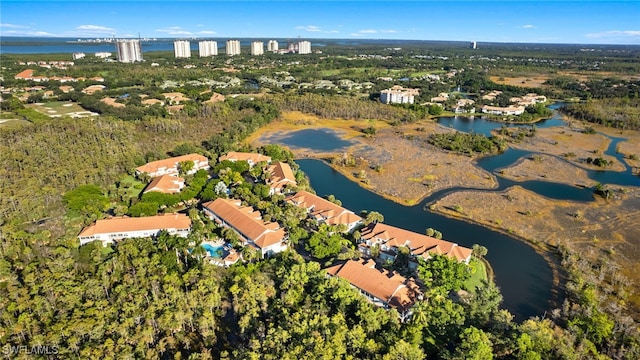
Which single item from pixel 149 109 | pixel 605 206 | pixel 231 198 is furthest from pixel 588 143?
pixel 149 109

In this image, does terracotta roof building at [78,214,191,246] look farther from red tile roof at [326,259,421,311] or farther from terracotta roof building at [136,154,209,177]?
red tile roof at [326,259,421,311]

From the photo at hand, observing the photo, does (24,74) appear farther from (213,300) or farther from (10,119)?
(213,300)

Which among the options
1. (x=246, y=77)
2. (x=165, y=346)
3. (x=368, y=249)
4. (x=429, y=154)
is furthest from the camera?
(x=246, y=77)

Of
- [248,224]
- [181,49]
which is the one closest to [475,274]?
[248,224]

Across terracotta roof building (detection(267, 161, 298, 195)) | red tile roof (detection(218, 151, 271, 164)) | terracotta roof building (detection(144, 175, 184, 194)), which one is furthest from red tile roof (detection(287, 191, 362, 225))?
red tile roof (detection(218, 151, 271, 164))

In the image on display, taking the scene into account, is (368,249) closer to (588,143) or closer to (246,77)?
(588,143)

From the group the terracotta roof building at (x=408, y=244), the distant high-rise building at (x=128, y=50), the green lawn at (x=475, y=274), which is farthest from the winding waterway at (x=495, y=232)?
the distant high-rise building at (x=128, y=50)
